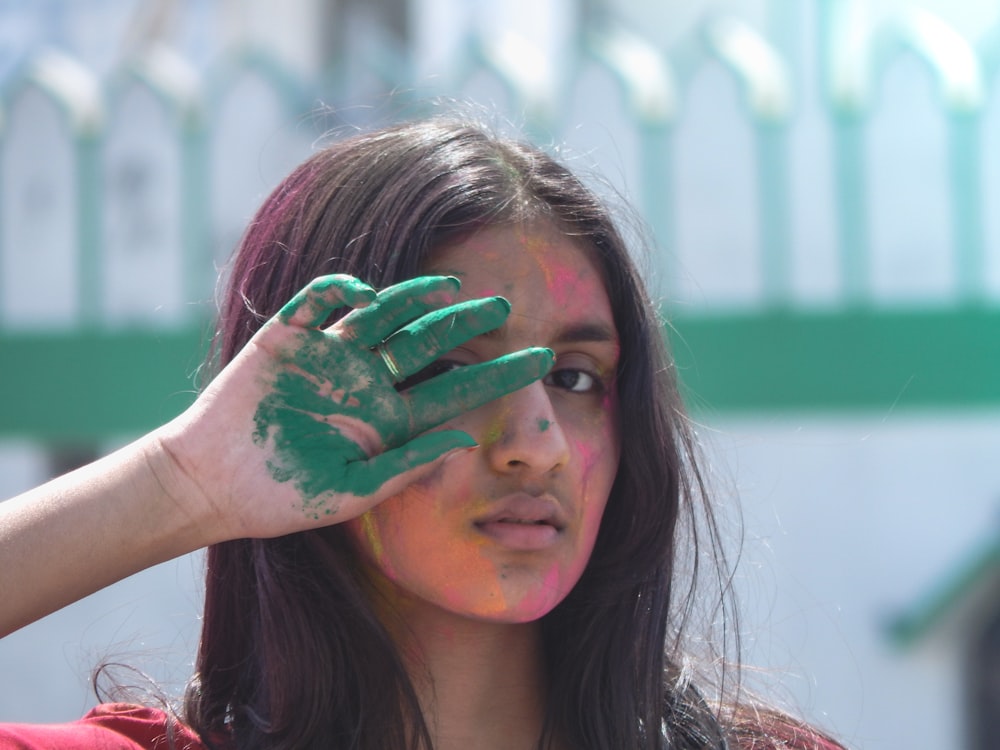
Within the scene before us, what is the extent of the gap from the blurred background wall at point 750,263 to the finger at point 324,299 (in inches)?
123

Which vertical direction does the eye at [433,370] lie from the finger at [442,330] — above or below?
below

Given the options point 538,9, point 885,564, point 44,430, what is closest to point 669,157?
point 538,9

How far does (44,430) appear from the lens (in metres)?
5.45

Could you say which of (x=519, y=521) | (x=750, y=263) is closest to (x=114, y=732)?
(x=519, y=521)

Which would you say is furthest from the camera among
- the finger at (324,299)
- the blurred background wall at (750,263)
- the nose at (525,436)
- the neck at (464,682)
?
the blurred background wall at (750,263)

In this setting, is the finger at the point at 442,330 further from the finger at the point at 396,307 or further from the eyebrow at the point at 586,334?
the eyebrow at the point at 586,334

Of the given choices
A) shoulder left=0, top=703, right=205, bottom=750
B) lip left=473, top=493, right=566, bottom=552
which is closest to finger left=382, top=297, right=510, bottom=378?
lip left=473, top=493, right=566, bottom=552

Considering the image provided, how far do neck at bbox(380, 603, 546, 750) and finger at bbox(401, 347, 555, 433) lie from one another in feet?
1.01

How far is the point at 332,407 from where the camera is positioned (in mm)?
1375

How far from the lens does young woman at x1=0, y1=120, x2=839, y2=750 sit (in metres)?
1.35

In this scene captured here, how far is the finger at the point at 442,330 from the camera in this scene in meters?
1.35

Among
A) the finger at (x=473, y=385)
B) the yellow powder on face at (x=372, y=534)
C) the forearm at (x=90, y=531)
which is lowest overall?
the yellow powder on face at (x=372, y=534)

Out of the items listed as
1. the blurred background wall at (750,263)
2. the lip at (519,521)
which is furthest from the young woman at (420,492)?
the blurred background wall at (750,263)

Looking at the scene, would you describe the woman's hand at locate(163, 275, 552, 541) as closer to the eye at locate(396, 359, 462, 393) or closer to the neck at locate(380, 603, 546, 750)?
the eye at locate(396, 359, 462, 393)
